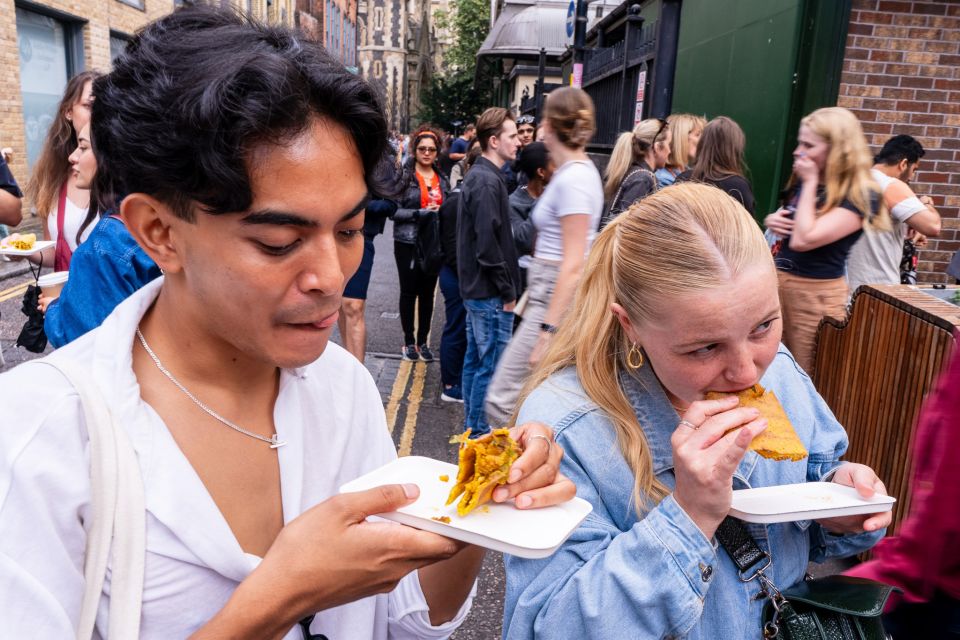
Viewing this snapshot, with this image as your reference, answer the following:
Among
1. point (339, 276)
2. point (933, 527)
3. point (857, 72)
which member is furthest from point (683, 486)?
point (857, 72)

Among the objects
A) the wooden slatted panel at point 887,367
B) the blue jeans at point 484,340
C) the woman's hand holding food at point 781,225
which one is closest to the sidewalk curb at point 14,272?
the blue jeans at point 484,340

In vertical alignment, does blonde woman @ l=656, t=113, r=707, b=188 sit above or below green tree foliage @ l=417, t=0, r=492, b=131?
below

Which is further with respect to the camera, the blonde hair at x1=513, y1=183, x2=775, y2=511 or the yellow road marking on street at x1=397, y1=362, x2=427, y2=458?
the yellow road marking on street at x1=397, y1=362, x2=427, y2=458

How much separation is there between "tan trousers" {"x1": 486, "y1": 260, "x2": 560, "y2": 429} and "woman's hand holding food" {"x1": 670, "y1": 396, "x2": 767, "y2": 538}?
9.72 feet

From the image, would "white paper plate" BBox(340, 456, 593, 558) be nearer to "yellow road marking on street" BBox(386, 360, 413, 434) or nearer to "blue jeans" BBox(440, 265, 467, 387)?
"yellow road marking on street" BBox(386, 360, 413, 434)

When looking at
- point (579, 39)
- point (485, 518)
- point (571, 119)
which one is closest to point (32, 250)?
point (571, 119)

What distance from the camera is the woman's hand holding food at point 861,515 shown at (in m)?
1.70

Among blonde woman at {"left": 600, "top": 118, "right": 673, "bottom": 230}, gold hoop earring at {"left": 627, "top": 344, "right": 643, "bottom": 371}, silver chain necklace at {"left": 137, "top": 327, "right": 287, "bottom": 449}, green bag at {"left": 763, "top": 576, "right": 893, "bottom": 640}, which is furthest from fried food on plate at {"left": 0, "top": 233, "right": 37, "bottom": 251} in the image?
blonde woman at {"left": 600, "top": 118, "right": 673, "bottom": 230}

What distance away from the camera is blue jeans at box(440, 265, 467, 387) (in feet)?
21.4

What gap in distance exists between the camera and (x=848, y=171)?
4664mm

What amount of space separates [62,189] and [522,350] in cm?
276

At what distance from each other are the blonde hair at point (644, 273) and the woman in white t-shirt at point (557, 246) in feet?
8.04

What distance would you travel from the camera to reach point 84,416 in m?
1.14

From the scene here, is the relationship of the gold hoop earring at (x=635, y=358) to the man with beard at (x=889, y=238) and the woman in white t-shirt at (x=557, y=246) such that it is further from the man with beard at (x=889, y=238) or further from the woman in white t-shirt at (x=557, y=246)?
the man with beard at (x=889, y=238)
